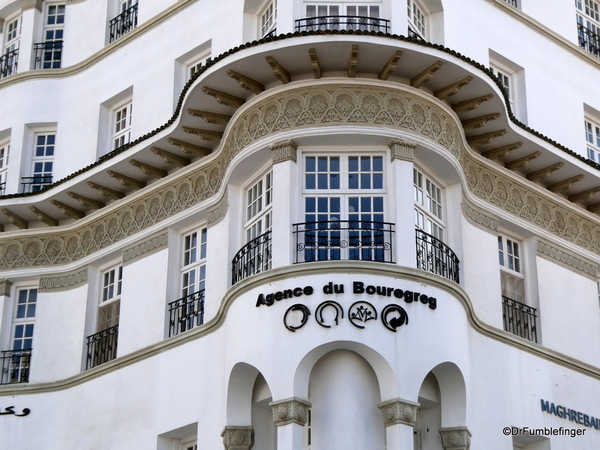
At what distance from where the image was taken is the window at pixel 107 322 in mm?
23609

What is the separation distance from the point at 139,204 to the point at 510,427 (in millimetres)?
8416

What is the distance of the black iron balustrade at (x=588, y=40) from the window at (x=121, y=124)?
9835 mm

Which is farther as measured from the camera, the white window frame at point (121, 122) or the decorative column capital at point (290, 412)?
the white window frame at point (121, 122)

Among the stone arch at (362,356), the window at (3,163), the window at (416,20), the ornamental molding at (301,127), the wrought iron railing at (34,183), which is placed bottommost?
the stone arch at (362,356)

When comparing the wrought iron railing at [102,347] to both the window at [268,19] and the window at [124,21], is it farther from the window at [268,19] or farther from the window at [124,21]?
the window at [124,21]

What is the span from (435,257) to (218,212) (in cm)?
422

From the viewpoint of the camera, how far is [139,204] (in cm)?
2423

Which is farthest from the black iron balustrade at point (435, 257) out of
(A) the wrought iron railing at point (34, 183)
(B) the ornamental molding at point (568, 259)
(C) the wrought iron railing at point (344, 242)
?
(A) the wrought iron railing at point (34, 183)

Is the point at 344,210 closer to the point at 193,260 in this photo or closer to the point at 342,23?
the point at 342,23

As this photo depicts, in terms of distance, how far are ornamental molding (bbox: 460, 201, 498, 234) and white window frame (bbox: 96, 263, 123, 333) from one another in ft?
22.5

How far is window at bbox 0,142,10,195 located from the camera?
2662cm

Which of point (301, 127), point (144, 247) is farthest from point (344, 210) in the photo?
point (144, 247)

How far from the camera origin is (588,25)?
27.4m

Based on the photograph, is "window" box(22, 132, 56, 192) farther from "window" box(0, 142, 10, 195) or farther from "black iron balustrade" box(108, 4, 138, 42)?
"black iron balustrade" box(108, 4, 138, 42)
